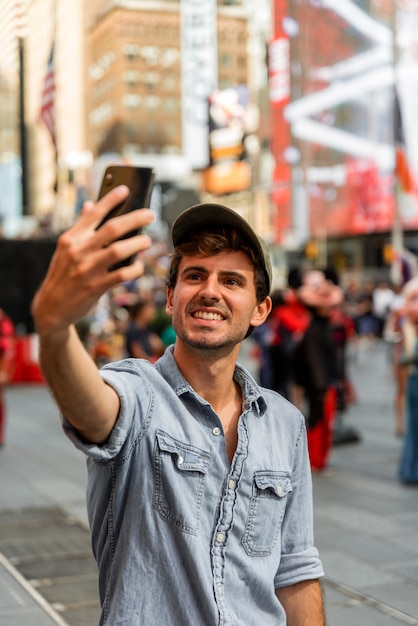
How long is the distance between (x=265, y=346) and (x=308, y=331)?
3213 millimetres

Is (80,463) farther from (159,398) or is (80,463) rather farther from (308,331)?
(159,398)

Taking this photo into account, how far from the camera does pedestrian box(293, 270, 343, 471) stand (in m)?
9.20

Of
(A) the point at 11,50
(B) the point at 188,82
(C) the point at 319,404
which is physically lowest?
(C) the point at 319,404

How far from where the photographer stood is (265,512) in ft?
7.48

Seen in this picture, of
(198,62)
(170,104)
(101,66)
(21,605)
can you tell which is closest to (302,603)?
(21,605)

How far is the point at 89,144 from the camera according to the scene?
4134 inches

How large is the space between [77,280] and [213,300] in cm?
66

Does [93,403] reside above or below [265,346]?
above

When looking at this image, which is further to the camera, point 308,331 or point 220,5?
point 220,5

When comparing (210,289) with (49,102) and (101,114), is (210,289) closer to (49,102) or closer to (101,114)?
(49,102)

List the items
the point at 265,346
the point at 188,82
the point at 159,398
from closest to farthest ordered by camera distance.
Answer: the point at 159,398
the point at 265,346
the point at 188,82

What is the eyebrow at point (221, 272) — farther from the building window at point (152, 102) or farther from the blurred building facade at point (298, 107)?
the building window at point (152, 102)

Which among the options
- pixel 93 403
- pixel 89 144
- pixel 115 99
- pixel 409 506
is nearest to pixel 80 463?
pixel 409 506

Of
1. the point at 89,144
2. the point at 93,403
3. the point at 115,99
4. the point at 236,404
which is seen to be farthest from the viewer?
the point at 89,144
